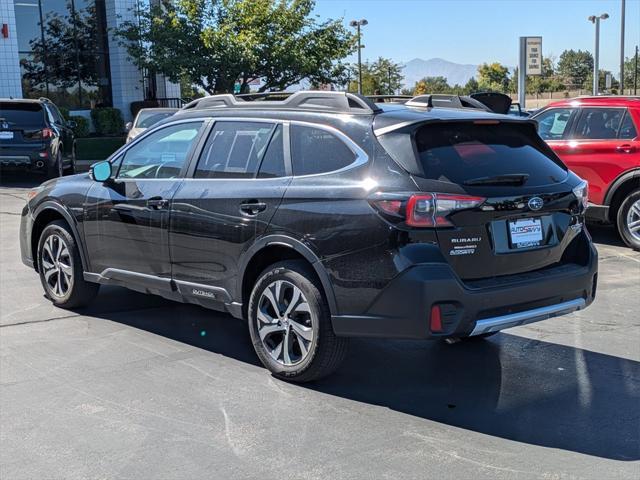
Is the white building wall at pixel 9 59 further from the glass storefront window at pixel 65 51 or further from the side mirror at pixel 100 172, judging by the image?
the side mirror at pixel 100 172

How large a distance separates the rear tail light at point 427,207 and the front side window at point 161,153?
6.60 feet

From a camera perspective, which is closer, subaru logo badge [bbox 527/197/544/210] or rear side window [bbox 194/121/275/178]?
subaru logo badge [bbox 527/197/544/210]

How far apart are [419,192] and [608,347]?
242cm

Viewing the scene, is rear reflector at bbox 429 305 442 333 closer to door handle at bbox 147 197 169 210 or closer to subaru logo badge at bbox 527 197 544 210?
subaru logo badge at bbox 527 197 544 210

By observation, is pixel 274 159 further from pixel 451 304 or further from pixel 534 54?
pixel 534 54

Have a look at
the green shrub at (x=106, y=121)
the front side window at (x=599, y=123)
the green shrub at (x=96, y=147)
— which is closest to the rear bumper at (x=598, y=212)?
the front side window at (x=599, y=123)

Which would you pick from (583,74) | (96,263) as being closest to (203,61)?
(96,263)

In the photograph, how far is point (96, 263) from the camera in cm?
634

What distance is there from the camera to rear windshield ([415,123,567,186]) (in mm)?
4523

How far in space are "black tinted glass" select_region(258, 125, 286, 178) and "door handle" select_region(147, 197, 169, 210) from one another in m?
0.92

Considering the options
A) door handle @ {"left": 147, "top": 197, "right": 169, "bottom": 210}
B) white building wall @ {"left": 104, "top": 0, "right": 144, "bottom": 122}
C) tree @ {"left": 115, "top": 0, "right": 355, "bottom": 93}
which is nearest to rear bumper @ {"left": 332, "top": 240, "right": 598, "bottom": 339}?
door handle @ {"left": 147, "top": 197, "right": 169, "bottom": 210}

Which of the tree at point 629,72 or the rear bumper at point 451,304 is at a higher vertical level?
the tree at point 629,72

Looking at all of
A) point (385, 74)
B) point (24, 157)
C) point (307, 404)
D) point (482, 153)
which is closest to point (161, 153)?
point (307, 404)

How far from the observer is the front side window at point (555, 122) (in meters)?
10.2
